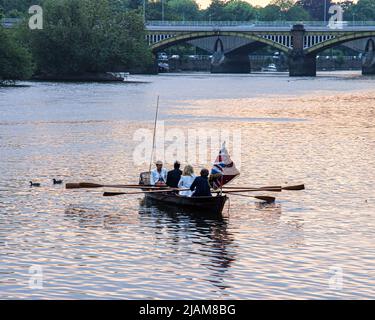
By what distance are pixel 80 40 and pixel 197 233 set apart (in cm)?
12738

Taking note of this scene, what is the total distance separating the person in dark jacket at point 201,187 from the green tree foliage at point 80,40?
12192 centimetres

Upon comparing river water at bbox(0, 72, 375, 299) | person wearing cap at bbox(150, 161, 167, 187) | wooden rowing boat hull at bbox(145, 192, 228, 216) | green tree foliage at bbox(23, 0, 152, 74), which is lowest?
river water at bbox(0, 72, 375, 299)

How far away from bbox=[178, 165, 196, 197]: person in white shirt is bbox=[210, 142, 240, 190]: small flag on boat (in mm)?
894

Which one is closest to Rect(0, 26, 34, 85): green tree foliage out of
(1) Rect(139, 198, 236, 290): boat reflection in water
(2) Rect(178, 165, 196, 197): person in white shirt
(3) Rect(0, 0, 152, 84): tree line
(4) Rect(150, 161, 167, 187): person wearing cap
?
(3) Rect(0, 0, 152, 84): tree line

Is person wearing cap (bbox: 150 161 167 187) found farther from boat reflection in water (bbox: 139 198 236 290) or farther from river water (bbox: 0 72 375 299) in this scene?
river water (bbox: 0 72 375 299)

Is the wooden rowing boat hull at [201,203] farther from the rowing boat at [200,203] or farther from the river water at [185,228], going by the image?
the river water at [185,228]

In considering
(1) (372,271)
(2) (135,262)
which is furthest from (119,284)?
(1) (372,271)

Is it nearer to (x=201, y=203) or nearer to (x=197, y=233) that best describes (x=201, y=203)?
(x=201, y=203)

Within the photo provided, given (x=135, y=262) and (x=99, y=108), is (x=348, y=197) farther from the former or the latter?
(x=99, y=108)

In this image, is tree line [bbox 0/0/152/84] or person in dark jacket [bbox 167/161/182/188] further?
tree line [bbox 0/0/152/84]

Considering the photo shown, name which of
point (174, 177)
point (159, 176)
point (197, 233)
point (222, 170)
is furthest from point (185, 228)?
point (159, 176)

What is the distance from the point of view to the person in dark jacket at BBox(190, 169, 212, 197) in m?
37.8

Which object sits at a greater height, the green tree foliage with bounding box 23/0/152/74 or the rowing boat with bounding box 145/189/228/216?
the green tree foliage with bounding box 23/0/152/74
